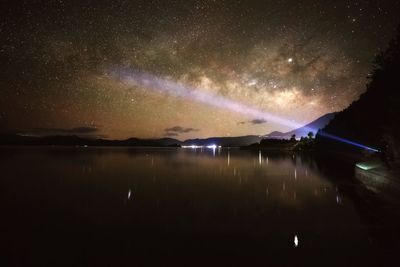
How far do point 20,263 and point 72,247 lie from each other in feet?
5.11

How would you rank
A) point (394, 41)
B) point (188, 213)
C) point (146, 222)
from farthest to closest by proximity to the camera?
point (394, 41)
point (188, 213)
point (146, 222)

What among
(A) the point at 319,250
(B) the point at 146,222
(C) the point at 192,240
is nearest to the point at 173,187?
(B) the point at 146,222

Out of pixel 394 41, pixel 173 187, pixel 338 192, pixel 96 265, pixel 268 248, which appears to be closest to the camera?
pixel 96 265

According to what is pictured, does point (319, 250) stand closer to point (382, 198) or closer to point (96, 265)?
point (96, 265)

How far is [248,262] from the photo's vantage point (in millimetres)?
8180

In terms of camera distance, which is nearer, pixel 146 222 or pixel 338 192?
pixel 146 222

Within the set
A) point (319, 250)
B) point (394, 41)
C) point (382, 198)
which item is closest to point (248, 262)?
point (319, 250)

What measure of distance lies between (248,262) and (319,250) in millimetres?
2463

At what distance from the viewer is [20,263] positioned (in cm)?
806

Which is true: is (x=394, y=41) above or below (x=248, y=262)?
above

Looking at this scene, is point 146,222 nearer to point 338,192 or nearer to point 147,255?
point 147,255

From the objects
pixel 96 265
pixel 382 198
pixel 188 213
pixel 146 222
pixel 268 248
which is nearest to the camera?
pixel 96 265

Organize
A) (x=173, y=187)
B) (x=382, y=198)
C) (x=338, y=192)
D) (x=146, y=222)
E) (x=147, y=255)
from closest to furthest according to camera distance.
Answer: (x=147, y=255) < (x=146, y=222) < (x=382, y=198) < (x=338, y=192) < (x=173, y=187)

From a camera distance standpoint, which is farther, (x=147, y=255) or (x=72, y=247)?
(x=72, y=247)
